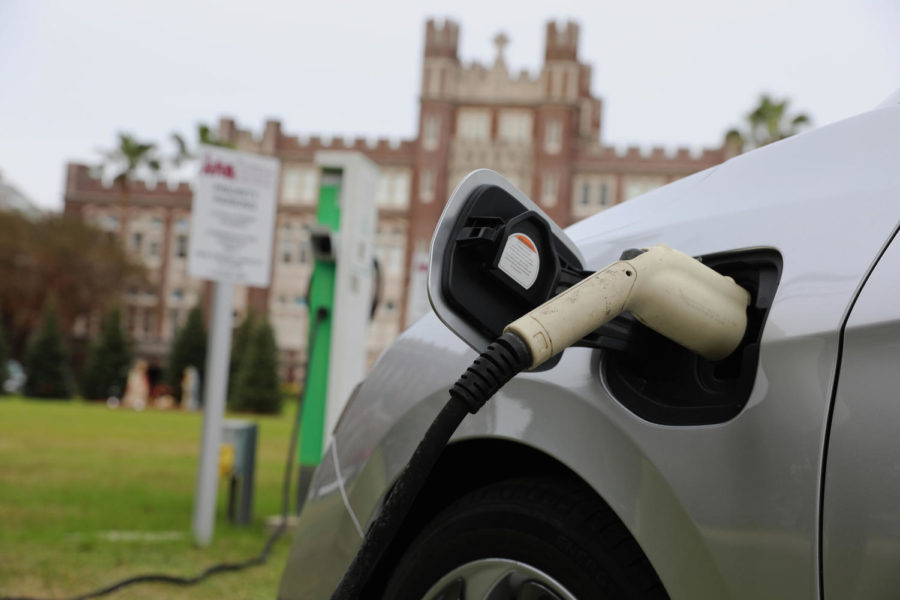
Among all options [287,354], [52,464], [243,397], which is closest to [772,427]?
[52,464]

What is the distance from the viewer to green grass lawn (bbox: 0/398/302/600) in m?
4.69

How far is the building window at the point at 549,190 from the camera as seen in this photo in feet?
193

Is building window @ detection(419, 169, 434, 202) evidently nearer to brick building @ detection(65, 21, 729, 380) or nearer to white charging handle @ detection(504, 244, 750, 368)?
brick building @ detection(65, 21, 729, 380)

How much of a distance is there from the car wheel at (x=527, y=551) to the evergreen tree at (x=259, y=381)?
37.3m

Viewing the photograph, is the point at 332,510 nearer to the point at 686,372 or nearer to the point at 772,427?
the point at 686,372

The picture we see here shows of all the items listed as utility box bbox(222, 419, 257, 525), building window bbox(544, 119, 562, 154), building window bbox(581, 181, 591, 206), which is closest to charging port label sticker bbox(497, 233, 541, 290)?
utility box bbox(222, 419, 257, 525)

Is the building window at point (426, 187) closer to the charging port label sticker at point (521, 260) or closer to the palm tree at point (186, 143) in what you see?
the palm tree at point (186, 143)

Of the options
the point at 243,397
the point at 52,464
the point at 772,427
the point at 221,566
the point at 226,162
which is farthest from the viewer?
the point at 243,397

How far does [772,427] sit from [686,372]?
0.24m

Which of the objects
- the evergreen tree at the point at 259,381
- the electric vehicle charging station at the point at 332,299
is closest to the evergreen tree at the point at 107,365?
the evergreen tree at the point at 259,381

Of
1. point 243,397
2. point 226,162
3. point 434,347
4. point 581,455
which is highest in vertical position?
point 226,162

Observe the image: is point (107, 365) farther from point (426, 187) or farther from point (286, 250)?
point (426, 187)

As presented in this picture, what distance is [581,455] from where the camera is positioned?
147 cm

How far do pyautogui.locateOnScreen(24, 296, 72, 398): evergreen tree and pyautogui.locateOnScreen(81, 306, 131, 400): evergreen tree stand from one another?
3.25 feet
